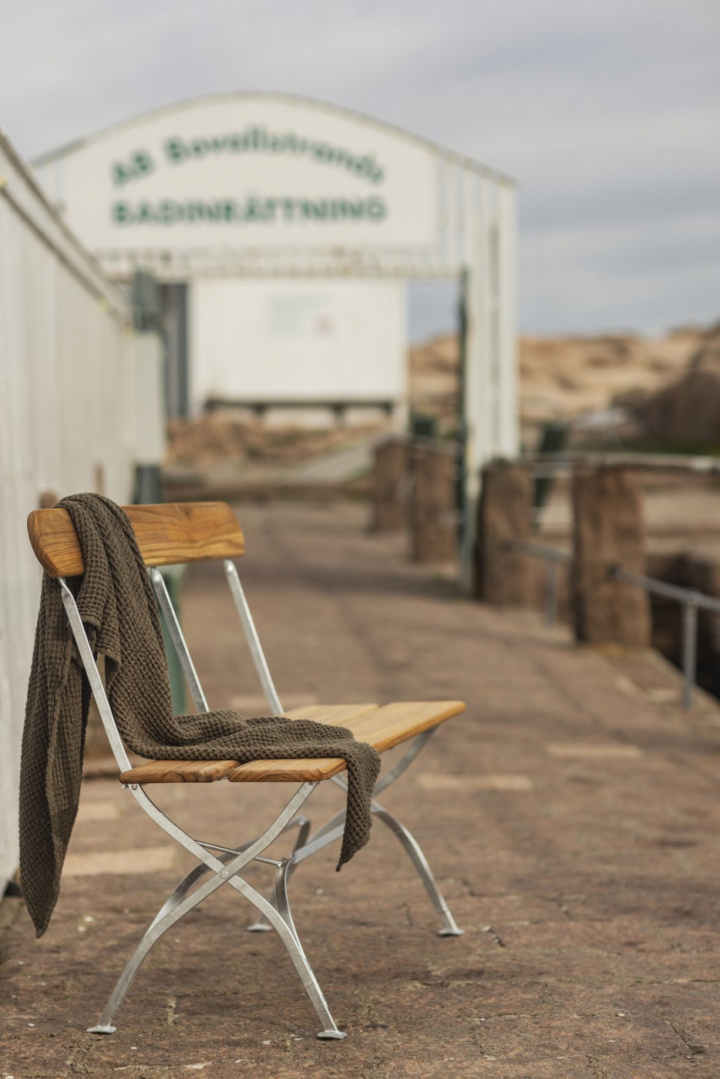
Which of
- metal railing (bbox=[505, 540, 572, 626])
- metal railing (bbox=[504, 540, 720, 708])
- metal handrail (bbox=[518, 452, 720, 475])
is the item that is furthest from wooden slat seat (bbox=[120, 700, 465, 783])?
metal railing (bbox=[505, 540, 572, 626])

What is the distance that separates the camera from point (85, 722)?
9.59 feet

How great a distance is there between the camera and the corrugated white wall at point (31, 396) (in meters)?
3.82

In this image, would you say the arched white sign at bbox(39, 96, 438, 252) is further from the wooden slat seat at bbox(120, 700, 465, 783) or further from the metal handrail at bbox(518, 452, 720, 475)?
the wooden slat seat at bbox(120, 700, 465, 783)

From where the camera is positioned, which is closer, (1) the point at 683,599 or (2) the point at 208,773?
(2) the point at 208,773

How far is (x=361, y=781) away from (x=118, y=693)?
0.52 m

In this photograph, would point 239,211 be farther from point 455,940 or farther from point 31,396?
point 455,940

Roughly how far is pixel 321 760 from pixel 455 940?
895 millimetres

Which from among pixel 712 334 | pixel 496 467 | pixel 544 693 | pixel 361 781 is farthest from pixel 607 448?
pixel 361 781

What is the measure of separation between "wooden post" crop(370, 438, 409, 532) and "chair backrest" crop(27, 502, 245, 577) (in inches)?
487

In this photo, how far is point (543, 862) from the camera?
418 centimetres

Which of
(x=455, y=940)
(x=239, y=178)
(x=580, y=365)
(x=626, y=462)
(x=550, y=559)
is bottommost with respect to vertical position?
(x=455, y=940)

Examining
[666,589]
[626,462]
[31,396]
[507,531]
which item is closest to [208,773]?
[31,396]

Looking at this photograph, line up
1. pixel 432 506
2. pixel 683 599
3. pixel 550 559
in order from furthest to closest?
pixel 432 506 < pixel 550 559 < pixel 683 599

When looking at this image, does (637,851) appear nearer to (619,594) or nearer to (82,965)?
(82,965)
